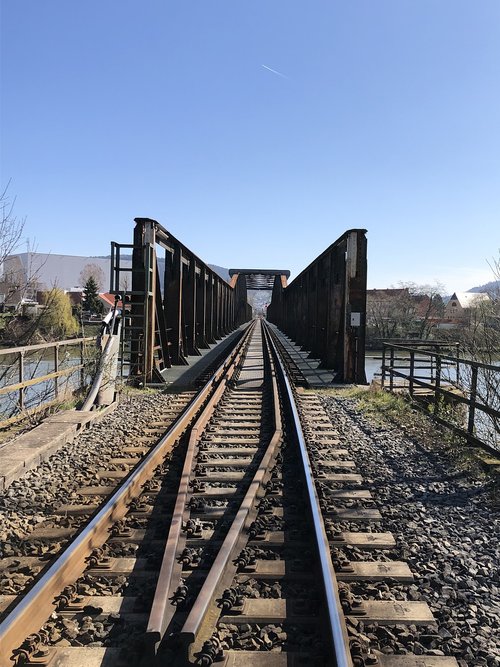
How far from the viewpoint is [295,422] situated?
278 inches

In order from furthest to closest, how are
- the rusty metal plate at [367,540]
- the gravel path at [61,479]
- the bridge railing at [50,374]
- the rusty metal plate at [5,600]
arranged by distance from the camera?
the bridge railing at [50,374]
the gravel path at [61,479]
the rusty metal plate at [367,540]
the rusty metal plate at [5,600]

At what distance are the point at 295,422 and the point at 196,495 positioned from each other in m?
2.77

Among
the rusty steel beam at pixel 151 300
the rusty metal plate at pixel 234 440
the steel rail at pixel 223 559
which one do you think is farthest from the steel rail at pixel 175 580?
the rusty steel beam at pixel 151 300

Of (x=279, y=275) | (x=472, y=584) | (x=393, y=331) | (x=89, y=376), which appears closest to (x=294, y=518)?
(x=472, y=584)

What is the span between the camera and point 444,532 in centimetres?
388

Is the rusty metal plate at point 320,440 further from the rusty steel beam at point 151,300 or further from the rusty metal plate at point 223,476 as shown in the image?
the rusty steel beam at point 151,300

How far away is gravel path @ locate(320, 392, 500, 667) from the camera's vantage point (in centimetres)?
269

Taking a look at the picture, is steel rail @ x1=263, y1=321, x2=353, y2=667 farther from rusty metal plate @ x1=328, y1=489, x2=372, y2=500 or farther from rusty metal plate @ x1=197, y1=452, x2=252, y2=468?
rusty metal plate @ x1=197, y1=452, x2=252, y2=468

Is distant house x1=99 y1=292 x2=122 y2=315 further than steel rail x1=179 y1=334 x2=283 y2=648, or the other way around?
distant house x1=99 y1=292 x2=122 y2=315

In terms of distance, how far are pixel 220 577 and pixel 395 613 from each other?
39.4 inches

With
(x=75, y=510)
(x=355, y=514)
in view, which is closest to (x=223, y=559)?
(x=355, y=514)

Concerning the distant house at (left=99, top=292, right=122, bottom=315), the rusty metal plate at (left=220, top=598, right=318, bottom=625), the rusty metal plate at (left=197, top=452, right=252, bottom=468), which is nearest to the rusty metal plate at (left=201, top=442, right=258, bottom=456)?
the rusty metal plate at (left=197, top=452, right=252, bottom=468)

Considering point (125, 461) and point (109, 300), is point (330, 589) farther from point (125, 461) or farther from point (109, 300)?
point (109, 300)

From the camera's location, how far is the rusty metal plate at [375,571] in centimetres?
317
